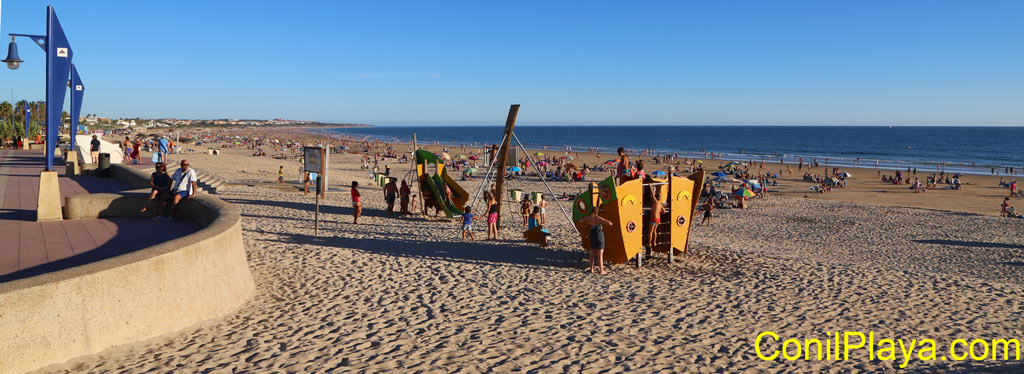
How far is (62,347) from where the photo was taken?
476 cm

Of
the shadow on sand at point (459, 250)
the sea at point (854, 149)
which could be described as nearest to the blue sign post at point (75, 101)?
the shadow on sand at point (459, 250)

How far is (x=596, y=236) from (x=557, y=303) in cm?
218

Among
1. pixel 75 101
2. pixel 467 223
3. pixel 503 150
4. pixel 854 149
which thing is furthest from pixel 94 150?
pixel 854 149

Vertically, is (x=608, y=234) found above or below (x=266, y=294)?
above

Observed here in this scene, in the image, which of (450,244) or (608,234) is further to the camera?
(450,244)

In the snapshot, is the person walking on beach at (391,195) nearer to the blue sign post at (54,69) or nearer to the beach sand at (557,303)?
the beach sand at (557,303)

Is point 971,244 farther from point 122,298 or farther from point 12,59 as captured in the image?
point 12,59

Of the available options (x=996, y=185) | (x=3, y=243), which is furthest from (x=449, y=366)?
(x=996, y=185)

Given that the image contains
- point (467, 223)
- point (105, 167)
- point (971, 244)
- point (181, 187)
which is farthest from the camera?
point (971, 244)

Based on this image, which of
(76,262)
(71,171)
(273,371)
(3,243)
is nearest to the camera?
(273,371)

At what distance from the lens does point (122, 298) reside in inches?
204

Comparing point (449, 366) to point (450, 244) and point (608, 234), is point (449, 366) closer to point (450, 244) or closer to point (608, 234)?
point (608, 234)

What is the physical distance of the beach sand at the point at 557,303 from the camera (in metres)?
5.60

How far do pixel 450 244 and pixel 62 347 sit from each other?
767 cm
